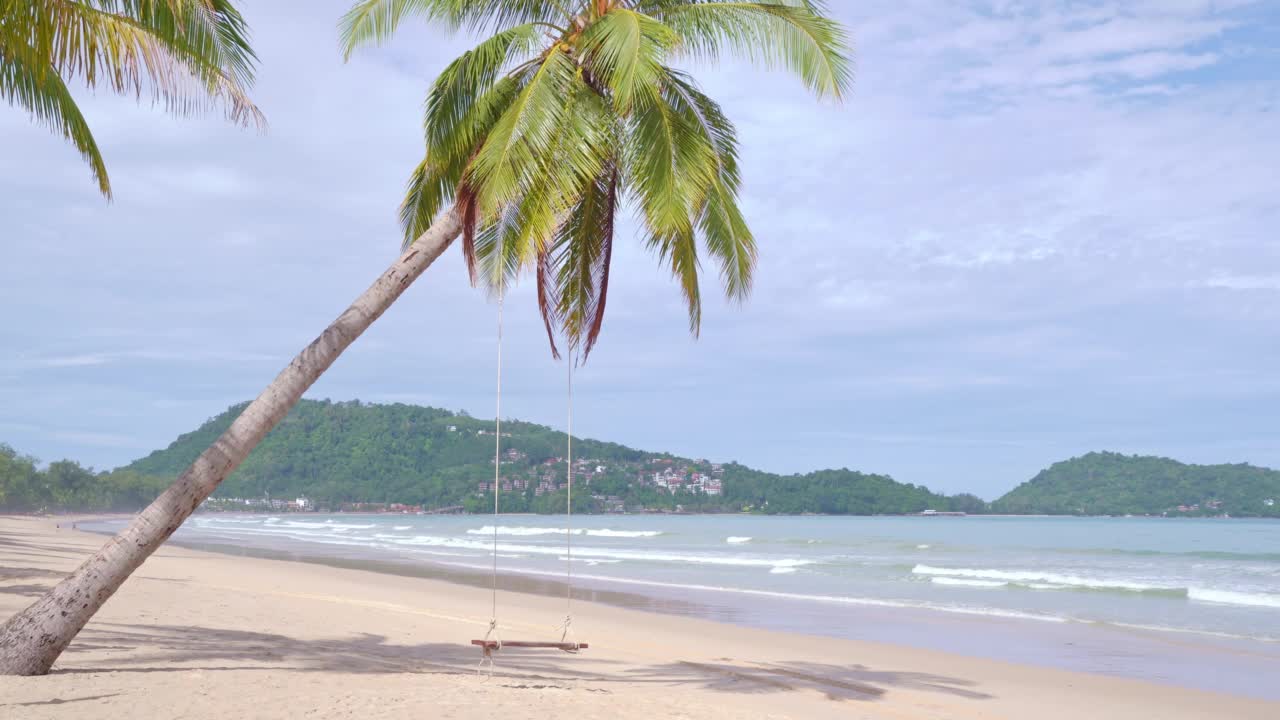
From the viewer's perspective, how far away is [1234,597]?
770 inches

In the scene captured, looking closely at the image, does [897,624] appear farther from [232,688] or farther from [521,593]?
[232,688]

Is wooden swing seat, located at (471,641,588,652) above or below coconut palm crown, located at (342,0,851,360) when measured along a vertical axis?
below

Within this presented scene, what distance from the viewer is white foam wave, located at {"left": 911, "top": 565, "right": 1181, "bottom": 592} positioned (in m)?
21.7

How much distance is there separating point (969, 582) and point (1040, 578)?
6.32ft

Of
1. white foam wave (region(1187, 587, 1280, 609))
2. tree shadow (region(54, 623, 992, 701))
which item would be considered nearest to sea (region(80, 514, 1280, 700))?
white foam wave (region(1187, 587, 1280, 609))

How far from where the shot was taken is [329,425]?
4299 inches

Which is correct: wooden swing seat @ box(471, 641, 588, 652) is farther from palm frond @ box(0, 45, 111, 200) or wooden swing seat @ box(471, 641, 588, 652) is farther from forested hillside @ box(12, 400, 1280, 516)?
forested hillside @ box(12, 400, 1280, 516)

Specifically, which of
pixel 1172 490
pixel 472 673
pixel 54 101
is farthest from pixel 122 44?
pixel 1172 490

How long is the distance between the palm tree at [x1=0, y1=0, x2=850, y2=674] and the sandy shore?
1.05m

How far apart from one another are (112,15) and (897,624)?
42.4 feet

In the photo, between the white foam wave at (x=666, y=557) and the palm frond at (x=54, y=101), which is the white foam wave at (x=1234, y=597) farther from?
the palm frond at (x=54, y=101)

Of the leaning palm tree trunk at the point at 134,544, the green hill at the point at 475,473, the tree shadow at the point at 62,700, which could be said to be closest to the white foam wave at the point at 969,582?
the leaning palm tree trunk at the point at 134,544

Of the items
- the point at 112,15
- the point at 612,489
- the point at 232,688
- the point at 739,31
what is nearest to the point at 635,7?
the point at 739,31

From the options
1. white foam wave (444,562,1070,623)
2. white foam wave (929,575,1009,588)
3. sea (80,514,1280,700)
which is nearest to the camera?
sea (80,514,1280,700)
